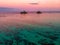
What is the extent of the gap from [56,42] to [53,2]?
794mm

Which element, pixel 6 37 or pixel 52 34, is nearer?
pixel 6 37

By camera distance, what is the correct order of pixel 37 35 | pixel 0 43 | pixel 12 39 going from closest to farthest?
pixel 0 43, pixel 12 39, pixel 37 35

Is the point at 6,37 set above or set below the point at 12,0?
below

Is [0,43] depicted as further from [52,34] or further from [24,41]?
[52,34]

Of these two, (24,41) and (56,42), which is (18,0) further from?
(56,42)

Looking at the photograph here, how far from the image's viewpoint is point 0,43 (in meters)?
2.64

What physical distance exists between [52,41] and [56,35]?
0.36 metres

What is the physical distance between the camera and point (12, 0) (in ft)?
8.75

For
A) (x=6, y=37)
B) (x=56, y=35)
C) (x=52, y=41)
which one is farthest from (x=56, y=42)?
(x=6, y=37)

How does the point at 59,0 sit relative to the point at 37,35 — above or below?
above

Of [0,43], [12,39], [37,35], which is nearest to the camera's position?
[0,43]

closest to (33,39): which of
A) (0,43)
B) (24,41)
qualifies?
(24,41)

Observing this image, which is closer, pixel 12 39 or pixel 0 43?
pixel 0 43

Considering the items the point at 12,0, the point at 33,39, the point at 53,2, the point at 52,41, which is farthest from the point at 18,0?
the point at 52,41
